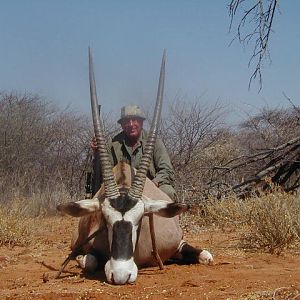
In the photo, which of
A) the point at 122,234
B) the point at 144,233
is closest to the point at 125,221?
the point at 122,234

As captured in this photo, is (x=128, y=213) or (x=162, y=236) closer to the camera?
(x=128, y=213)

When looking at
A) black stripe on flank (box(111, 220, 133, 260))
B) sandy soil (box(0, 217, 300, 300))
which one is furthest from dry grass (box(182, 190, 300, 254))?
black stripe on flank (box(111, 220, 133, 260))

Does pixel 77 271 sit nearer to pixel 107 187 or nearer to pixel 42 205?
pixel 107 187

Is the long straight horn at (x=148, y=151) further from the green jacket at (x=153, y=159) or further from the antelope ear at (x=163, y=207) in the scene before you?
the green jacket at (x=153, y=159)

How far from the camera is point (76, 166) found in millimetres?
15750

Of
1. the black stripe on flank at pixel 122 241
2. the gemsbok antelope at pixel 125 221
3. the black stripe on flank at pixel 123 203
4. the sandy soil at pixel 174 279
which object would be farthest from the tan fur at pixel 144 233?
the black stripe on flank at pixel 122 241

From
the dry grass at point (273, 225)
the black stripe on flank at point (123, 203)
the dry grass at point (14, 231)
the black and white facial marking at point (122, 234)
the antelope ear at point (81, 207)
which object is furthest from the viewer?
the dry grass at point (14, 231)

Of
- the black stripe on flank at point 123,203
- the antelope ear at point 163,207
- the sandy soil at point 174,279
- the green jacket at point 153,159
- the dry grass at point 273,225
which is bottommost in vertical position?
the sandy soil at point 174,279

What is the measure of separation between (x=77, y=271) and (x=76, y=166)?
1052 centimetres

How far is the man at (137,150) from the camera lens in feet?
20.9

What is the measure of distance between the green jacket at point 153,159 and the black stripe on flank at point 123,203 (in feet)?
4.88

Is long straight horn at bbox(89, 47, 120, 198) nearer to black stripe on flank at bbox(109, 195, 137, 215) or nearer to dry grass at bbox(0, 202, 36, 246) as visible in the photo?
black stripe on flank at bbox(109, 195, 137, 215)

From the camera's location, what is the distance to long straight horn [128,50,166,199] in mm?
4887

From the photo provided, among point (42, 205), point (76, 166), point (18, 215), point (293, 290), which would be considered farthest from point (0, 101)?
point (293, 290)
